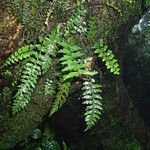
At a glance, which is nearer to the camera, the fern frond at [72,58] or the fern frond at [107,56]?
the fern frond at [72,58]

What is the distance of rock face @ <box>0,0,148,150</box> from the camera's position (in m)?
3.36

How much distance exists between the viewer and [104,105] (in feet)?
15.2

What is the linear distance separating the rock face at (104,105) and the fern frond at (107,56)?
0.21m

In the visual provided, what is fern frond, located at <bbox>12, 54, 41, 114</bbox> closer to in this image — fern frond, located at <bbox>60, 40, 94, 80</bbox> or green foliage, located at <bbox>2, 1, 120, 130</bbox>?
green foliage, located at <bbox>2, 1, 120, 130</bbox>

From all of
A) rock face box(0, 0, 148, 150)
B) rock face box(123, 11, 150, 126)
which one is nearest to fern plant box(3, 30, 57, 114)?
rock face box(0, 0, 148, 150)

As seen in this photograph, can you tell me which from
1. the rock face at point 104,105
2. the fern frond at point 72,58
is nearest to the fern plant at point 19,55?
the rock face at point 104,105

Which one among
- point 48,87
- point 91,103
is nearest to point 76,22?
point 48,87

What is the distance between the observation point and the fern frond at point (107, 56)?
11.2 ft

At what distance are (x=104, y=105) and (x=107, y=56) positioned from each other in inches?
52.7

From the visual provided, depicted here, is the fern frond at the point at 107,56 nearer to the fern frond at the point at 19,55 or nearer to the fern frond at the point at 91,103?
the fern frond at the point at 91,103

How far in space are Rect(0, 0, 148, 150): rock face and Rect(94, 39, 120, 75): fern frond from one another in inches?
8.3

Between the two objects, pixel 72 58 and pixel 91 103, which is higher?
pixel 72 58

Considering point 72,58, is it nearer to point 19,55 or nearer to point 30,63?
point 30,63

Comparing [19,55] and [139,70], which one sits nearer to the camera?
[19,55]
